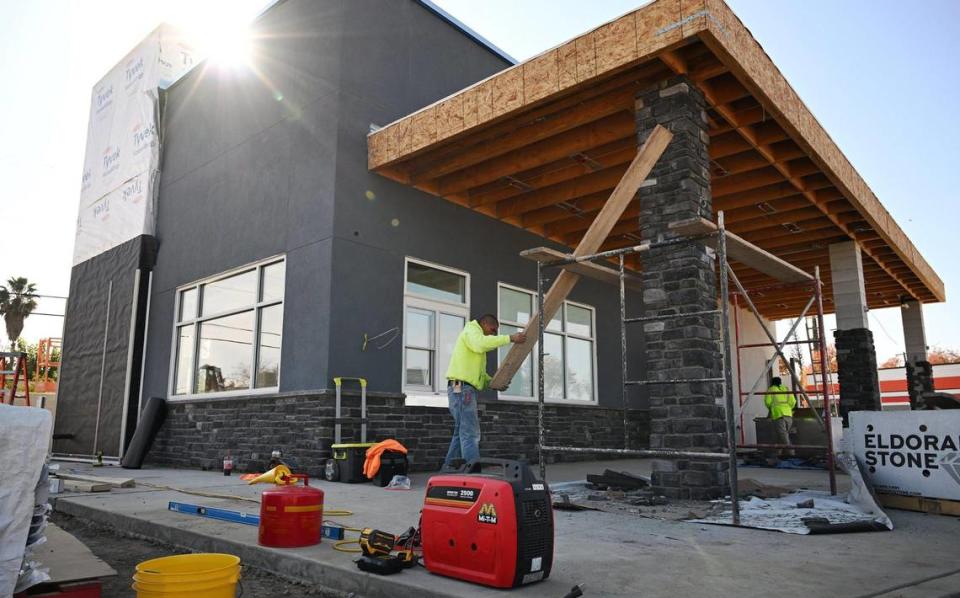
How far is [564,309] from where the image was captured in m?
13.0

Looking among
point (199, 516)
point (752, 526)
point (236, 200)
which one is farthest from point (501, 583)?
point (236, 200)

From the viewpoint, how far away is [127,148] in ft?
47.4

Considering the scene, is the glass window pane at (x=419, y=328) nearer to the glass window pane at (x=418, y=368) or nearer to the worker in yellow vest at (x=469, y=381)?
the glass window pane at (x=418, y=368)

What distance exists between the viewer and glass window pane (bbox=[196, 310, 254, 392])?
10414 millimetres

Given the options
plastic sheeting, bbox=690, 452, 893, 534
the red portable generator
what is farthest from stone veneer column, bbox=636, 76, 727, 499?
the red portable generator

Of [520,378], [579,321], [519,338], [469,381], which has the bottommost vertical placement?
[469,381]

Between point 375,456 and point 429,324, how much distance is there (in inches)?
114

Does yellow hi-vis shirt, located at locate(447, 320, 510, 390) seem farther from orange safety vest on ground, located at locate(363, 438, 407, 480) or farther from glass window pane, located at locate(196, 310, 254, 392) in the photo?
glass window pane, located at locate(196, 310, 254, 392)

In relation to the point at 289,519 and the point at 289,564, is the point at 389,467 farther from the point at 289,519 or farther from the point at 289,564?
the point at 289,564

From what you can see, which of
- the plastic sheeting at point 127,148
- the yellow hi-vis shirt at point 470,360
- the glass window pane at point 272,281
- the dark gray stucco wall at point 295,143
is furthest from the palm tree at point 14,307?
the yellow hi-vis shirt at point 470,360

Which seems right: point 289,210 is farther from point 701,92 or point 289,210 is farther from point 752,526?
point 752,526

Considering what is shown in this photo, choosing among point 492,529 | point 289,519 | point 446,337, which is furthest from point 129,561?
point 446,337

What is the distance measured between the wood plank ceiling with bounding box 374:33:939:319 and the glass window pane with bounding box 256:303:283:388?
9.13ft

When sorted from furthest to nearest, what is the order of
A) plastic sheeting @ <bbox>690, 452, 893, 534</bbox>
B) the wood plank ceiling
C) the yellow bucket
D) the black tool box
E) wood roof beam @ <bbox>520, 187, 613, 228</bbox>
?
wood roof beam @ <bbox>520, 187, 613, 228</bbox>
the black tool box
the wood plank ceiling
plastic sheeting @ <bbox>690, 452, 893, 534</bbox>
the yellow bucket
